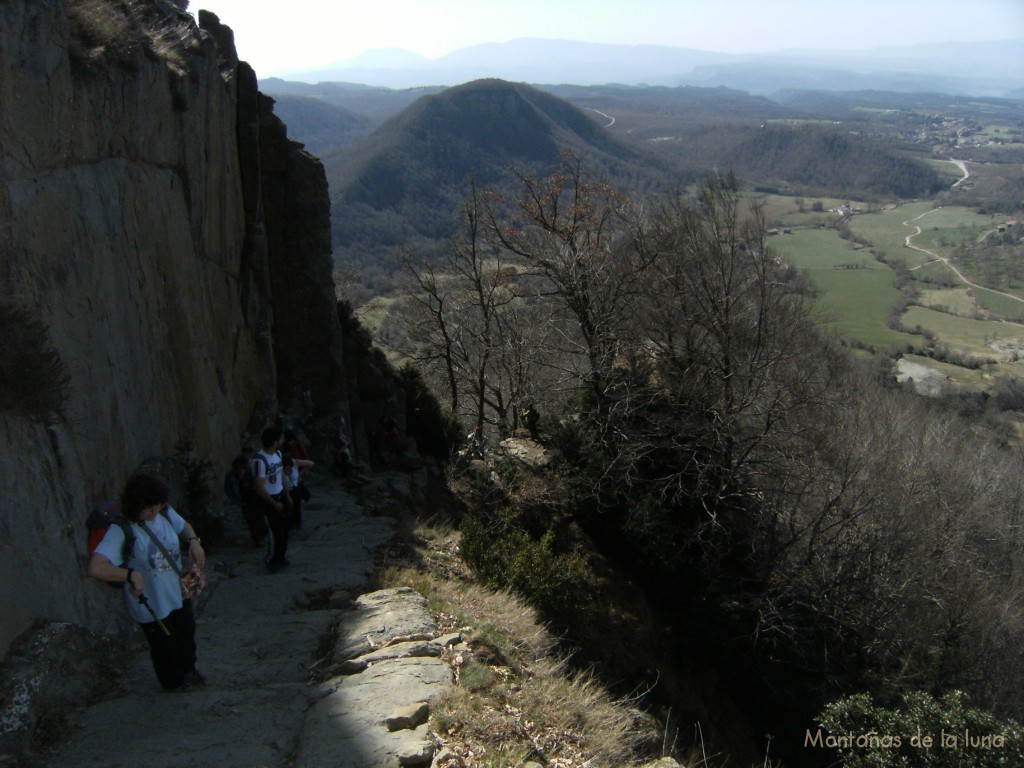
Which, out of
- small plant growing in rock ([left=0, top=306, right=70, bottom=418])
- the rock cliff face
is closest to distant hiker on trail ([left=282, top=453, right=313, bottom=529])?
the rock cliff face

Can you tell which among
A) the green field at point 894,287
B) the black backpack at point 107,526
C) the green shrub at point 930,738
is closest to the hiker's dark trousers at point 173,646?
the black backpack at point 107,526

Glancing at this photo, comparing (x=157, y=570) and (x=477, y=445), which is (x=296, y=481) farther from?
(x=477, y=445)

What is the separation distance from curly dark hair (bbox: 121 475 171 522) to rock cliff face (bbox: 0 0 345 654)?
95 centimetres

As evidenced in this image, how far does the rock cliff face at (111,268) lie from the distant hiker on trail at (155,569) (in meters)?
0.84

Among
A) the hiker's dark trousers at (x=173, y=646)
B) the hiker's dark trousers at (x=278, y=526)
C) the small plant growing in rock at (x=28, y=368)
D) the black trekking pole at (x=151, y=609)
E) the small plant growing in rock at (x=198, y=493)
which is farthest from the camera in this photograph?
the small plant growing in rock at (x=198, y=493)

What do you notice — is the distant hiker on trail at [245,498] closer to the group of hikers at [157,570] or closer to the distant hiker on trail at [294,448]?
the distant hiker on trail at [294,448]

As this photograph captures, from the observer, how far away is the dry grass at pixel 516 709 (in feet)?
16.5

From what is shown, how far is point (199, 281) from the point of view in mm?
10320

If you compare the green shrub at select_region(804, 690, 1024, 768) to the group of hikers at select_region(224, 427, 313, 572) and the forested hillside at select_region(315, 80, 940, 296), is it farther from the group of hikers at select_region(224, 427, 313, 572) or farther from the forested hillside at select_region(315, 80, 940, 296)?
the forested hillside at select_region(315, 80, 940, 296)

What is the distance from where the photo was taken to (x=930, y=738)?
689 cm

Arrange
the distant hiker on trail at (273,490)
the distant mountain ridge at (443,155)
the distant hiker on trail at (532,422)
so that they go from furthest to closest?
1. the distant mountain ridge at (443,155)
2. the distant hiker on trail at (532,422)
3. the distant hiker on trail at (273,490)

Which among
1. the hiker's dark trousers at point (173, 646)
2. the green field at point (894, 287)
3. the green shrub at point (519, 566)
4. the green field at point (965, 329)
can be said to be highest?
the hiker's dark trousers at point (173, 646)

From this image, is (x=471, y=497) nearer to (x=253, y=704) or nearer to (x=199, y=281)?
(x=199, y=281)

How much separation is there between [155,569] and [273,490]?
3186 mm
